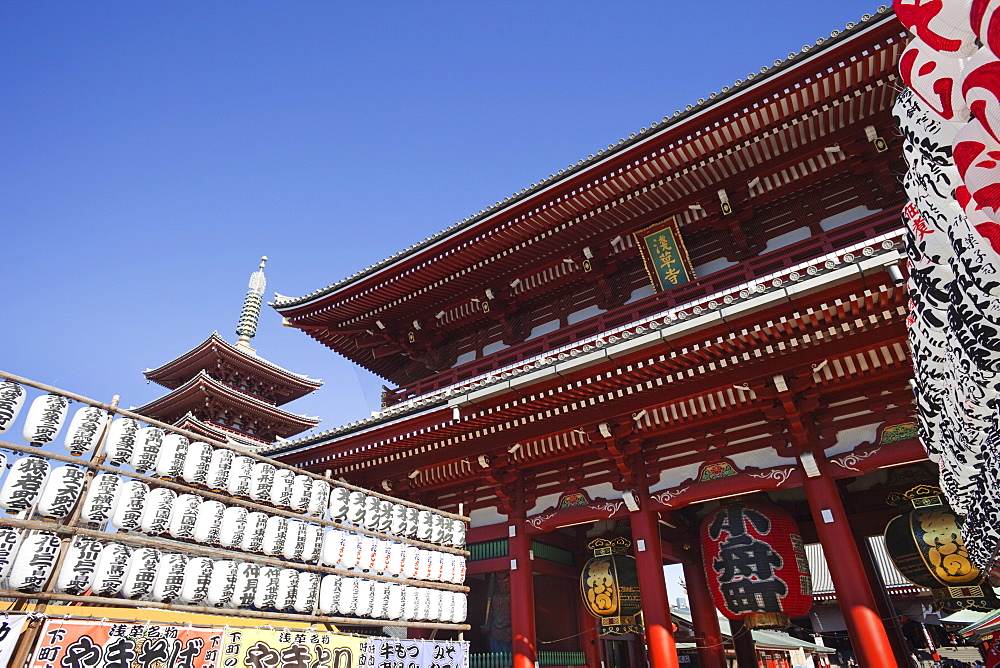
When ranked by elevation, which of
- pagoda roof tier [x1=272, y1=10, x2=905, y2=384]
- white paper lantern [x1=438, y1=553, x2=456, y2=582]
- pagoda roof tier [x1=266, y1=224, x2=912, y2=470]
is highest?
pagoda roof tier [x1=272, y1=10, x2=905, y2=384]

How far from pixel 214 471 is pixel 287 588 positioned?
189 centimetres

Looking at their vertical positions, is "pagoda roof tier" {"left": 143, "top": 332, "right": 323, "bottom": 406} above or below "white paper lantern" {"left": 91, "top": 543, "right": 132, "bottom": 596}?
above

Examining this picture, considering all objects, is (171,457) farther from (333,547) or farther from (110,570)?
(333,547)

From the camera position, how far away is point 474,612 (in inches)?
446

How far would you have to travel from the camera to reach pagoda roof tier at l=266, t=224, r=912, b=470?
23.1 ft

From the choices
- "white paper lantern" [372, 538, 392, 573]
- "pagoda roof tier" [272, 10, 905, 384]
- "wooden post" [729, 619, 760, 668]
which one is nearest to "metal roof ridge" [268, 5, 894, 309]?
"pagoda roof tier" [272, 10, 905, 384]

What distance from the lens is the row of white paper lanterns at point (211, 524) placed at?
580 centimetres

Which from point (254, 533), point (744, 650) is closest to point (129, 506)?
point (254, 533)

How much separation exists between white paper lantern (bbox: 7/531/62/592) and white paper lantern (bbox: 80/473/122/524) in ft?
1.24

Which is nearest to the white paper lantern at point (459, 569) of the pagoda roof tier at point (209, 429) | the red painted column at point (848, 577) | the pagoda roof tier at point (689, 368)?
the pagoda roof tier at point (689, 368)

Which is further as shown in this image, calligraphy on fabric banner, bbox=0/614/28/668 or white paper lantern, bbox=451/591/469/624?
white paper lantern, bbox=451/591/469/624

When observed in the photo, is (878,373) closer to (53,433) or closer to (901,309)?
(901,309)

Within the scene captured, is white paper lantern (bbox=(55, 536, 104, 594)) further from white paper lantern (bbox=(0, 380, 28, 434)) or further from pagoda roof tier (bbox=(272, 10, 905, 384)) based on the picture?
pagoda roof tier (bbox=(272, 10, 905, 384))

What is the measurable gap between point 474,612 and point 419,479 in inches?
118
